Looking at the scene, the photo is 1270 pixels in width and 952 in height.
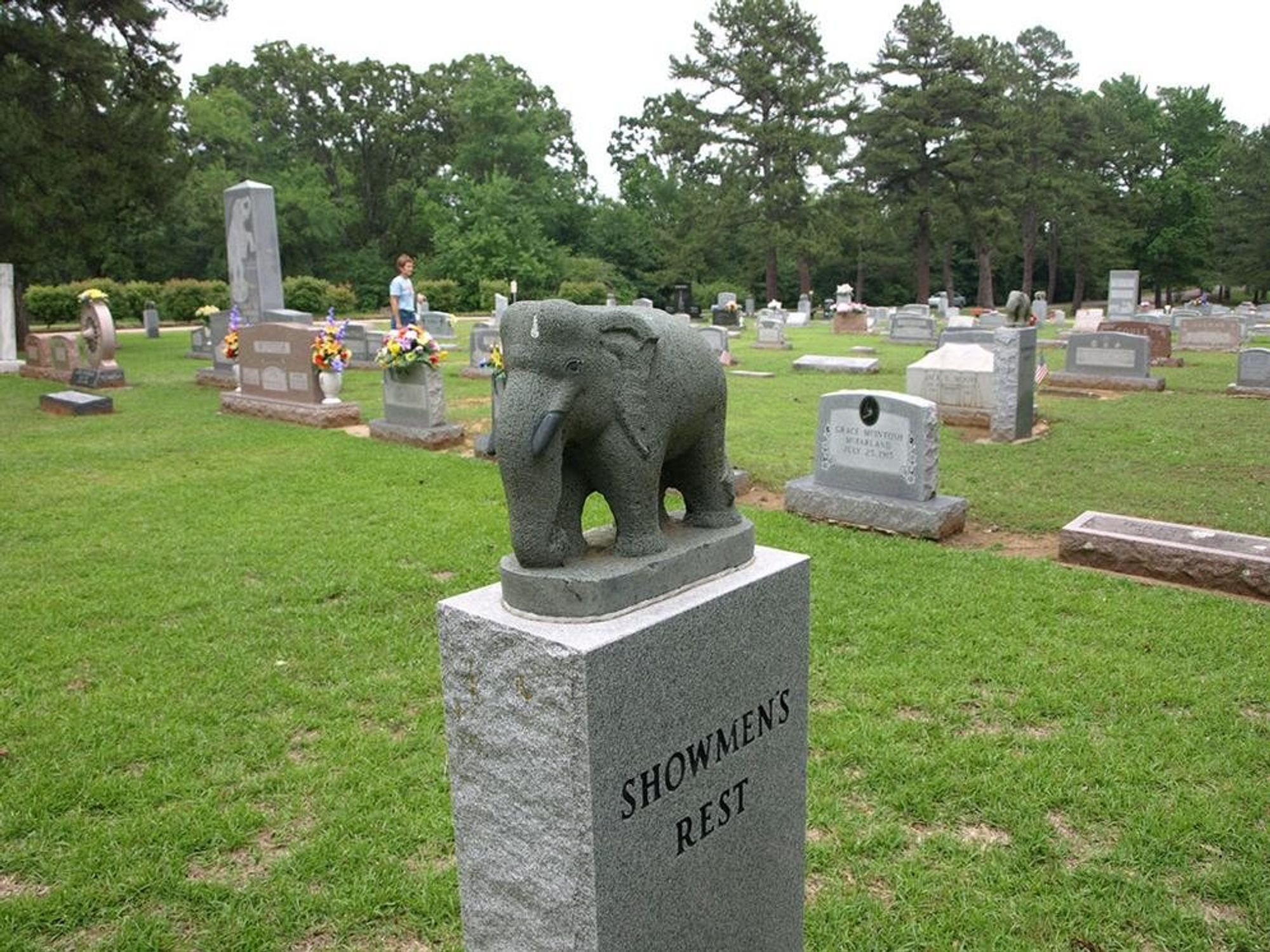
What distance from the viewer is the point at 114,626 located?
511 centimetres

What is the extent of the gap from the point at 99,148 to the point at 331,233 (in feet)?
82.5

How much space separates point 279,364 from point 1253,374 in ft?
47.4

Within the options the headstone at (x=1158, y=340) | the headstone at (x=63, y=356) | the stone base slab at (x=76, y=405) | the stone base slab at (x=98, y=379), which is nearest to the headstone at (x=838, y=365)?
the headstone at (x=1158, y=340)

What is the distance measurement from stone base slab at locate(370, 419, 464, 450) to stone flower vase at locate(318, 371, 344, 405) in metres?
1.68

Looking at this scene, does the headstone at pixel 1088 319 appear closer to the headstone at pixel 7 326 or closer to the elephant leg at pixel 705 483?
the headstone at pixel 7 326

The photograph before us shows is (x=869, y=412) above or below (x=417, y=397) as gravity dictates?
above

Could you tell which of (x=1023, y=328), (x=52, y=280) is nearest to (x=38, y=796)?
(x=1023, y=328)

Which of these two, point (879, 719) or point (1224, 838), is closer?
point (1224, 838)

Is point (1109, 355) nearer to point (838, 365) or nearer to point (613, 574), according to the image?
point (838, 365)

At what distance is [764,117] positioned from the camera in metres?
43.0

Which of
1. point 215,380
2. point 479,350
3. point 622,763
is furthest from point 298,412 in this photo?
point 622,763

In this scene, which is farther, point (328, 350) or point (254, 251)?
point (254, 251)

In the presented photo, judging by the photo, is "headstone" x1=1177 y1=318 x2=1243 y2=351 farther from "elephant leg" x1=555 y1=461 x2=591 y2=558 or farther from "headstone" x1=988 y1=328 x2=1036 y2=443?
"elephant leg" x1=555 y1=461 x2=591 y2=558

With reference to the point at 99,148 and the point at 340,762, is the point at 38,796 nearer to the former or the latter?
the point at 340,762
